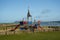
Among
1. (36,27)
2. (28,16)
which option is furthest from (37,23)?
(28,16)

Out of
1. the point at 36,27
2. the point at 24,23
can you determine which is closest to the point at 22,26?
the point at 24,23

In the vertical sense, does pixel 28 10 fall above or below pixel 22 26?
above

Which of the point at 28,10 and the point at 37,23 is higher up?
the point at 28,10

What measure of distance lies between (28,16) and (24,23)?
439 centimetres

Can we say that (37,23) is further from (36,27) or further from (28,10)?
(28,10)

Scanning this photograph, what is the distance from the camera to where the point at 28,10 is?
29688 mm

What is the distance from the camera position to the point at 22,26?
3516 cm

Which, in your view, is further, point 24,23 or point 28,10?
point 24,23

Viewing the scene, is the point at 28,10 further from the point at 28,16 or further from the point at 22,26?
the point at 22,26

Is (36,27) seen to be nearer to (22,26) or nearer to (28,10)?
(22,26)

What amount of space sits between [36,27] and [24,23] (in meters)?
3.14

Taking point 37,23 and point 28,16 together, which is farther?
point 37,23

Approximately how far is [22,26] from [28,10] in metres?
6.67

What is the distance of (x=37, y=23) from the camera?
35.5 metres
